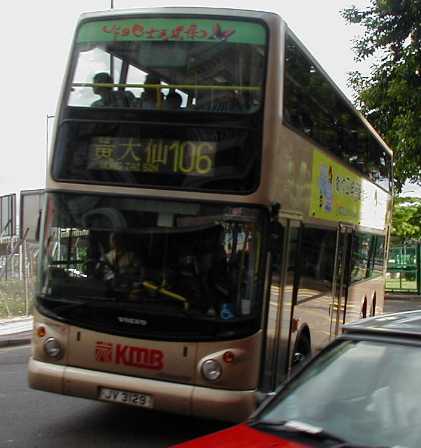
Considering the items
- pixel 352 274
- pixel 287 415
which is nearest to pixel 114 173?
pixel 287 415

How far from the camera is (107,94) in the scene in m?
7.28

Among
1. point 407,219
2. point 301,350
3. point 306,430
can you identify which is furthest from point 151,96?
point 407,219

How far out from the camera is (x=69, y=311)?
6.92 m

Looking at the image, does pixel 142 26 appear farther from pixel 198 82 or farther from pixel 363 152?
pixel 363 152

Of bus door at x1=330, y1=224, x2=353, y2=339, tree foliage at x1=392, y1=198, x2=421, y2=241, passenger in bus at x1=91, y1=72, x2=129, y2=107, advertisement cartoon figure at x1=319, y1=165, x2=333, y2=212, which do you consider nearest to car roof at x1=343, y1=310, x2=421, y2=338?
passenger in bus at x1=91, y1=72, x2=129, y2=107

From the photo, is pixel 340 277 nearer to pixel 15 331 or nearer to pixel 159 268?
pixel 159 268

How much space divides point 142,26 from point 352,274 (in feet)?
19.0

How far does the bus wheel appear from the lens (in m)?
8.30

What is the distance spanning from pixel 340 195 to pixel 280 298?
3.36 metres

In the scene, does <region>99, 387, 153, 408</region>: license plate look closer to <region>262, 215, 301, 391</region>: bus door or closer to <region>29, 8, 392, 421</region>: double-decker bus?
<region>29, 8, 392, 421</region>: double-decker bus

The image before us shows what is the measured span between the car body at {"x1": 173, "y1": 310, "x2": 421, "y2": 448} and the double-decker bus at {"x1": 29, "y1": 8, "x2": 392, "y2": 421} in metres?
2.65

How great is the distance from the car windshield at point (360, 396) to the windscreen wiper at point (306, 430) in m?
0.02

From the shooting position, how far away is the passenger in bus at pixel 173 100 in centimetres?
698

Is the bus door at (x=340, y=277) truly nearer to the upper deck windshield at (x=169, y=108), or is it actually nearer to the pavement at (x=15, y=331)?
the upper deck windshield at (x=169, y=108)
